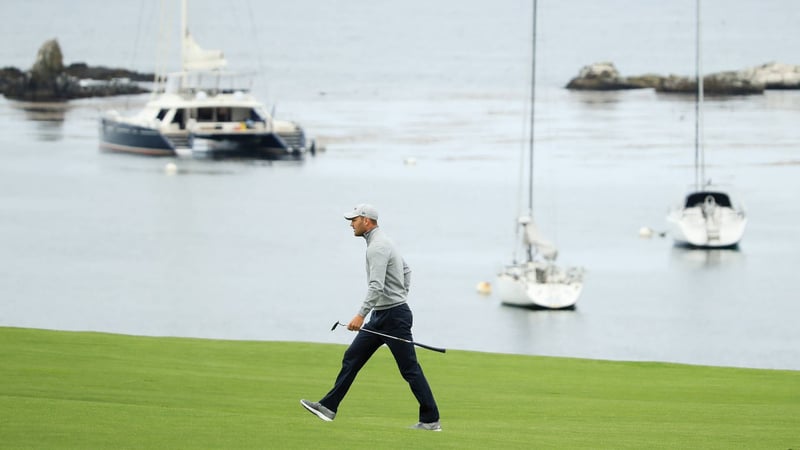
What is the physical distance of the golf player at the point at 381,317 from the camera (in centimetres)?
1191

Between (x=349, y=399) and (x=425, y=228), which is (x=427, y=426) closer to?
(x=349, y=399)

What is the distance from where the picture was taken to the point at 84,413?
491 inches

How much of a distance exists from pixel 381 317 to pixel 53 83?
133480 millimetres

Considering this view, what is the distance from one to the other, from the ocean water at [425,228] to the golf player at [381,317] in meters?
19.3

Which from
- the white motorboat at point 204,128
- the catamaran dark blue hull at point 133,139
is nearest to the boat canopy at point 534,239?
the white motorboat at point 204,128

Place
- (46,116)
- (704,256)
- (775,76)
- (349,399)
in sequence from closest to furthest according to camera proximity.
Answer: (349,399), (704,256), (46,116), (775,76)

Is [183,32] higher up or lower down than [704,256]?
higher up

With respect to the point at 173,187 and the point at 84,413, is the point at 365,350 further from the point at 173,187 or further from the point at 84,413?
the point at 173,187

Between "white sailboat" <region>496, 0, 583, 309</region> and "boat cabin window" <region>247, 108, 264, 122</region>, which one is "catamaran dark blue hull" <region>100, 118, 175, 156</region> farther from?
"white sailboat" <region>496, 0, 583, 309</region>

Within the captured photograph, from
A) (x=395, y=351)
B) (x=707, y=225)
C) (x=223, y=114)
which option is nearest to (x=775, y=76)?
(x=223, y=114)

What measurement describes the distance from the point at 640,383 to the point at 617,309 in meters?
19.8

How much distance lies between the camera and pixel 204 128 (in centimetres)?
8156

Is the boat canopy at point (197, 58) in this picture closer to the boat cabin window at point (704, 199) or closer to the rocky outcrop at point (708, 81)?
the boat cabin window at point (704, 199)

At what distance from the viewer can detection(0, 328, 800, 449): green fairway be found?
11.9m
